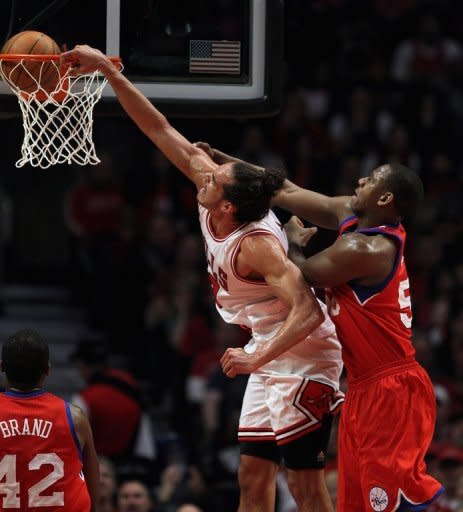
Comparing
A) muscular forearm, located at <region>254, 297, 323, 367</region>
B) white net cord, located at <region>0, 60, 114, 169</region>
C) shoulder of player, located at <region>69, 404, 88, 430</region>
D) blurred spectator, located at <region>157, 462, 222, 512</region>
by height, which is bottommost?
blurred spectator, located at <region>157, 462, 222, 512</region>

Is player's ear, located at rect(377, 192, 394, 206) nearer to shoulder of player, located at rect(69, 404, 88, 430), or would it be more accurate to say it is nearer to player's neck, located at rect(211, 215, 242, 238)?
player's neck, located at rect(211, 215, 242, 238)

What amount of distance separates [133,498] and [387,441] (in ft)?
8.74

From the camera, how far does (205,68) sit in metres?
6.66

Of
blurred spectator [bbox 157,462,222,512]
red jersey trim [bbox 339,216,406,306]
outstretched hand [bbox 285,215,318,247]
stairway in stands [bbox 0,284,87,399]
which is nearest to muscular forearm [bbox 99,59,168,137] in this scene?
outstretched hand [bbox 285,215,318,247]

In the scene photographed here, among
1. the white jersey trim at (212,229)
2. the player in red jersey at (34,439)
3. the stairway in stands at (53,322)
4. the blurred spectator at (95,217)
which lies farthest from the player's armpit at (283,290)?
the blurred spectator at (95,217)

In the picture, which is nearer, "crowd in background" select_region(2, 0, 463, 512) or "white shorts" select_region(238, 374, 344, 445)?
"white shorts" select_region(238, 374, 344, 445)

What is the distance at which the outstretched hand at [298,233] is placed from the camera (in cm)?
626

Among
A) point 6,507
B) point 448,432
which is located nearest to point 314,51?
point 448,432

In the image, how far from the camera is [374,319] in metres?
5.84

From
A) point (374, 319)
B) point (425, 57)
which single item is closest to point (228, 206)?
point (374, 319)

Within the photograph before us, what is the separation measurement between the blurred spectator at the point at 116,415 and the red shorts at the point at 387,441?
3486 millimetres

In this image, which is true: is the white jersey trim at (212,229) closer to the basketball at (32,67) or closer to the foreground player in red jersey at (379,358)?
the foreground player in red jersey at (379,358)

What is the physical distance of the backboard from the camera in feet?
21.6

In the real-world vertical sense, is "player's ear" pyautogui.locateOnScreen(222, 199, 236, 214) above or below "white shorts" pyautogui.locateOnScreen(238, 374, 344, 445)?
above
